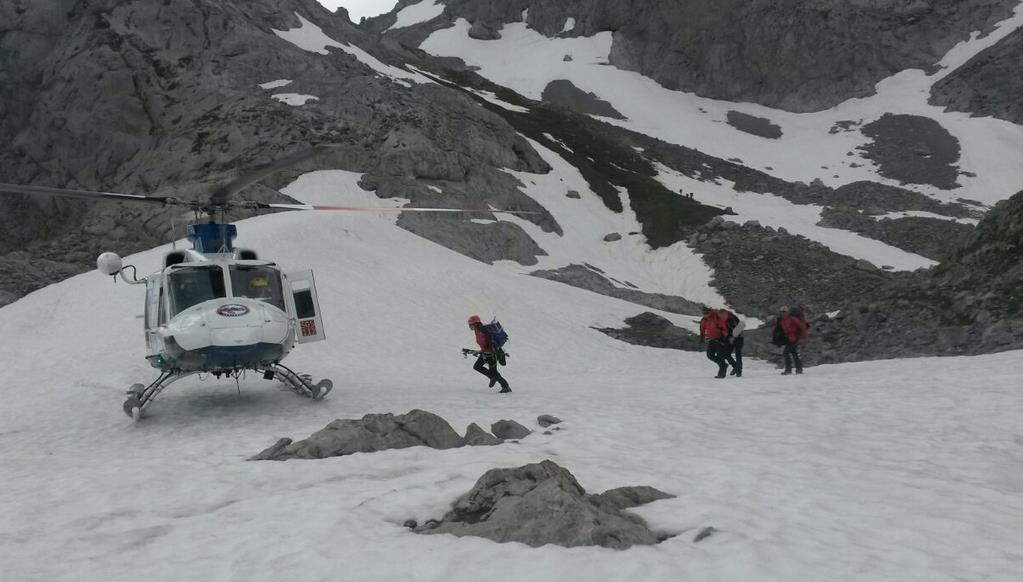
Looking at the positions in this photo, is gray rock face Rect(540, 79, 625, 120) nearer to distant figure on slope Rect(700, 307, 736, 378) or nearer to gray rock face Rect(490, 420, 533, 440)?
distant figure on slope Rect(700, 307, 736, 378)

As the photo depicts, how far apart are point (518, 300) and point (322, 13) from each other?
53.9m

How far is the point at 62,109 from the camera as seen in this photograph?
4944cm

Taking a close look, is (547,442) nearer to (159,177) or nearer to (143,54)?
(159,177)

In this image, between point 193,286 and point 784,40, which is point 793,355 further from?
point 784,40

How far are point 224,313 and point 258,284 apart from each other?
136 cm

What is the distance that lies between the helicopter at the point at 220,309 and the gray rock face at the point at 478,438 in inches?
143

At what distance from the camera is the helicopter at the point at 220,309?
11062 mm

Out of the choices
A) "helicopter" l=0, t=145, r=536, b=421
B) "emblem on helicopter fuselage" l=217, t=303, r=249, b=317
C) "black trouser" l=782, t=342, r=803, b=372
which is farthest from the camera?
"black trouser" l=782, t=342, r=803, b=372

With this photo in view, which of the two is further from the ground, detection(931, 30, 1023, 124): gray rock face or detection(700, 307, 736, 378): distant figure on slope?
detection(931, 30, 1023, 124): gray rock face

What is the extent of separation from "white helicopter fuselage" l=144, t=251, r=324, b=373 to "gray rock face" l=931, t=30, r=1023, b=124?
8921 centimetres

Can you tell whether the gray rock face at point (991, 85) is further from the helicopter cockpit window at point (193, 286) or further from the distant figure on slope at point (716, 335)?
the helicopter cockpit window at point (193, 286)

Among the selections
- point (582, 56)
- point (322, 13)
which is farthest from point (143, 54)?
point (582, 56)

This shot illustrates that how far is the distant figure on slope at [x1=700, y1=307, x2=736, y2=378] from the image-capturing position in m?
15.9

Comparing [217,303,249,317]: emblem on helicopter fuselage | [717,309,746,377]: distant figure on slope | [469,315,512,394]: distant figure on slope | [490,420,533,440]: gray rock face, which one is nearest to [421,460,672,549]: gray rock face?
[490,420,533,440]: gray rock face
